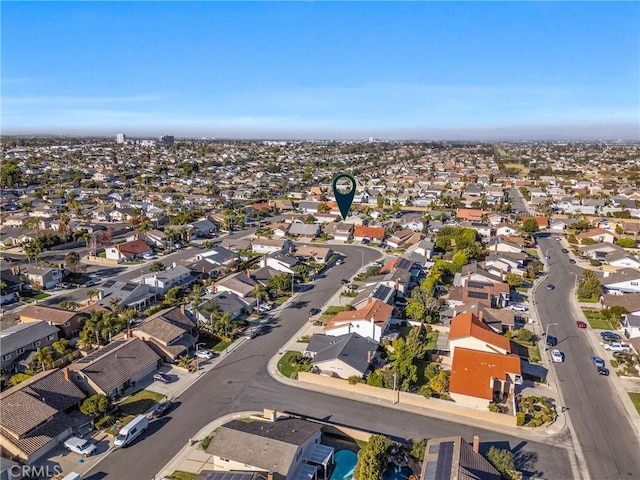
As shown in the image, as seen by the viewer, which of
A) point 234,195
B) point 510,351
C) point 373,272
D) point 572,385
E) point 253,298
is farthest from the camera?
point 234,195

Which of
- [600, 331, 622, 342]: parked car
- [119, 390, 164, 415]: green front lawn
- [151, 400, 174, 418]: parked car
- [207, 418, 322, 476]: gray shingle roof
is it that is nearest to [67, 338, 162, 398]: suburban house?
[119, 390, 164, 415]: green front lawn

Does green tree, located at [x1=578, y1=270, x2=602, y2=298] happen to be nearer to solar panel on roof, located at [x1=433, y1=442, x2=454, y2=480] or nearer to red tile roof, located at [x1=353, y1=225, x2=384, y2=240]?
red tile roof, located at [x1=353, y1=225, x2=384, y2=240]

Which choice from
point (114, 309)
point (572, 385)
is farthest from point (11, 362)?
point (572, 385)

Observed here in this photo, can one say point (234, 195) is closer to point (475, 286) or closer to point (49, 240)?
point (49, 240)

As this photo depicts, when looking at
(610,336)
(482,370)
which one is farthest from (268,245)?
(610,336)

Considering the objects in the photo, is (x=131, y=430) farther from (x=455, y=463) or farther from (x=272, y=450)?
(x=455, y=463)

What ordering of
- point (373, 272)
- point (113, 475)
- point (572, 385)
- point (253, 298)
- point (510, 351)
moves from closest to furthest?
point (113, 475)
point (572, 385)
point (510, 351)
point (253, 298)
point (373, 272)

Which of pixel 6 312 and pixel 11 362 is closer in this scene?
pixel 11 362
